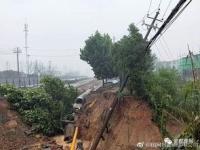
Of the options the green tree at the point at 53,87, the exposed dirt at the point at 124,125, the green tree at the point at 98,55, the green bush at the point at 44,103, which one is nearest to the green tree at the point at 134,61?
the exposed dirt at the point at 124,125

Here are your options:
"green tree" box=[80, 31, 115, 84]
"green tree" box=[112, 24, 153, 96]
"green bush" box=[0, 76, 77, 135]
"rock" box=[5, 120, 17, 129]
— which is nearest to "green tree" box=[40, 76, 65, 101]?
"green bush" box=[0, 76, 77, 135]

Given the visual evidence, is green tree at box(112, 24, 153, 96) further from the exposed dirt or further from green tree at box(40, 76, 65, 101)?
green tree at box(40, 76, 65, 101)

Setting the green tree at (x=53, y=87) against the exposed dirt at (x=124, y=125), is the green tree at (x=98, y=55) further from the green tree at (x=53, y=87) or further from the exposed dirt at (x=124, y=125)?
the exposed dirt at (x=124, y=125)

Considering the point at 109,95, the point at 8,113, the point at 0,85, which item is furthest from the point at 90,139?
the point at 0,85

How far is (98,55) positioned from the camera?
44969 millimetres

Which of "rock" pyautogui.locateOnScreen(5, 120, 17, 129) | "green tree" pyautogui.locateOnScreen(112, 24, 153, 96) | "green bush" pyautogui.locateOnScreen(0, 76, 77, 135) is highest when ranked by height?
"green tree" pyautogui.locateOnScreen(112, 24, 153, 96)

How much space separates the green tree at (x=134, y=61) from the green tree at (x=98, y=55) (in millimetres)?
18446

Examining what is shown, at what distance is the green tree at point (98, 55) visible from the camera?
44.5 m

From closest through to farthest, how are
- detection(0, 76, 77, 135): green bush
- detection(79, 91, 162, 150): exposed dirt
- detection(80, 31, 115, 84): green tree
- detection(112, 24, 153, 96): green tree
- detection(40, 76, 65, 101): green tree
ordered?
detection(79, 91, 162, 150): exposed dirt < detection(112, 24, 153, 96): green tree < detection(0, 76, 77, 135): green bush < detection(40, 76, 65, 101): green tree < detection(80, 31, 115, 84): green tree

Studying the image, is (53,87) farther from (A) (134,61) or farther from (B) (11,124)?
(A) (134,61)

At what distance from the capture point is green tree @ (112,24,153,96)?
2386cm

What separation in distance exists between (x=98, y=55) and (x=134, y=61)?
21.2m

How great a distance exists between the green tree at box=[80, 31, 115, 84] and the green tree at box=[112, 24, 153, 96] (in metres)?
18.4

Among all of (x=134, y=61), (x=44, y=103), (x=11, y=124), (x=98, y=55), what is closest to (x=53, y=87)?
(x=44, y=103)
